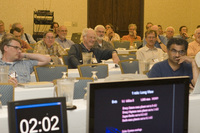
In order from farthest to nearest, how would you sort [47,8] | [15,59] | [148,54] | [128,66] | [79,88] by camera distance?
[47,8]
[148,54]
[128,66]
[15,59]
[79,88]

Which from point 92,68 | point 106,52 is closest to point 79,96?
point 92,68

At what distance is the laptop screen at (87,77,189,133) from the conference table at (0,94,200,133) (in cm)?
61

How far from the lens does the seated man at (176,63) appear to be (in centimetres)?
339

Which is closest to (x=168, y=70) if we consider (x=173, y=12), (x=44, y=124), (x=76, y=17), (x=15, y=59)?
(x=15, y=59)

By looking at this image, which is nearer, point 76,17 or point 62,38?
point 62,38

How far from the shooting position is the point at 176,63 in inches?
136

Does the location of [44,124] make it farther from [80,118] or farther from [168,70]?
[168,70]

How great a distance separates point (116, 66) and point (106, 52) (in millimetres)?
789

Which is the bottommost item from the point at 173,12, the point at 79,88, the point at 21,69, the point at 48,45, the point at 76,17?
the point at 79,88

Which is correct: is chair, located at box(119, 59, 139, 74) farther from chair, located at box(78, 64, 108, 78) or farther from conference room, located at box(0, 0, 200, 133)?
chair, located at box(78, 64, 108, 78)

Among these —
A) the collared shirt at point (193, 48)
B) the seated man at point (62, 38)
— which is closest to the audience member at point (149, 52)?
the collared shirt at point (193, 48)

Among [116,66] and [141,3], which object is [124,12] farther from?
[116,66]

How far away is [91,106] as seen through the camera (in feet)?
5.12

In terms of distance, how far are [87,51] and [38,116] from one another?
4724 millimetres
